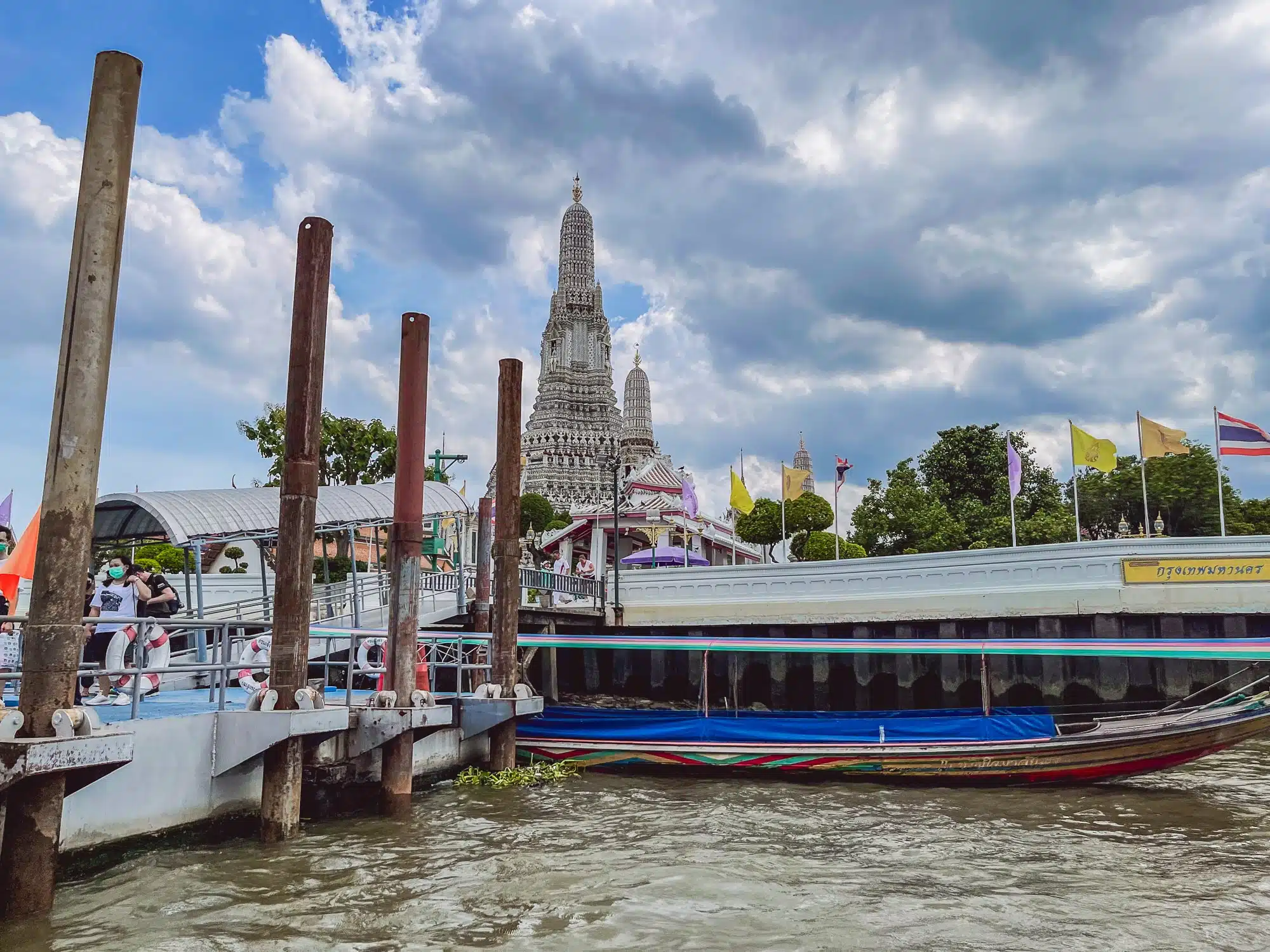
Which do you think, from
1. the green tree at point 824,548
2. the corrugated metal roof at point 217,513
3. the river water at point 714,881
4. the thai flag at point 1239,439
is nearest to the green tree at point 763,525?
the green tree at point 824,548

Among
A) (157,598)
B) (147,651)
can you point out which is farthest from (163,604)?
(147,651)

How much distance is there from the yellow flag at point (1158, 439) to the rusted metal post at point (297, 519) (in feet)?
76.9

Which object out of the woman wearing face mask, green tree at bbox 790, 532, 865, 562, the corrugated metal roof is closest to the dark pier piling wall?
the corrugated metal roof

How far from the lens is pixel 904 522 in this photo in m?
46.7

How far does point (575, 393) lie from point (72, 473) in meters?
98.7

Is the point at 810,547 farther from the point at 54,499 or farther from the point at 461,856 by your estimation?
the point at 54,499

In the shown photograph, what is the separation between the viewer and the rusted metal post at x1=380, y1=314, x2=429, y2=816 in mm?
11633

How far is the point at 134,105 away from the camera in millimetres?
7922

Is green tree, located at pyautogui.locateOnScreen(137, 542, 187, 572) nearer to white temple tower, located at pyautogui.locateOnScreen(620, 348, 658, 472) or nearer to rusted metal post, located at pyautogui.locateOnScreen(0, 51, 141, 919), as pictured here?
rusted metal post, located at pyautogui.locateOnScreen(0, 51, 141, 919)

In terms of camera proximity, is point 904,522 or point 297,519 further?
point 904,522

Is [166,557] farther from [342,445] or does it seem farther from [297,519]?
[297,519]

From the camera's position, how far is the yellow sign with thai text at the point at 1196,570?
2167 centimetres

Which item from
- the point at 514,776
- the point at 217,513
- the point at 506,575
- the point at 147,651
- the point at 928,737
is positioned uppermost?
the point at 217,513

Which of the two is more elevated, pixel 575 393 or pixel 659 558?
pixel 575 393
